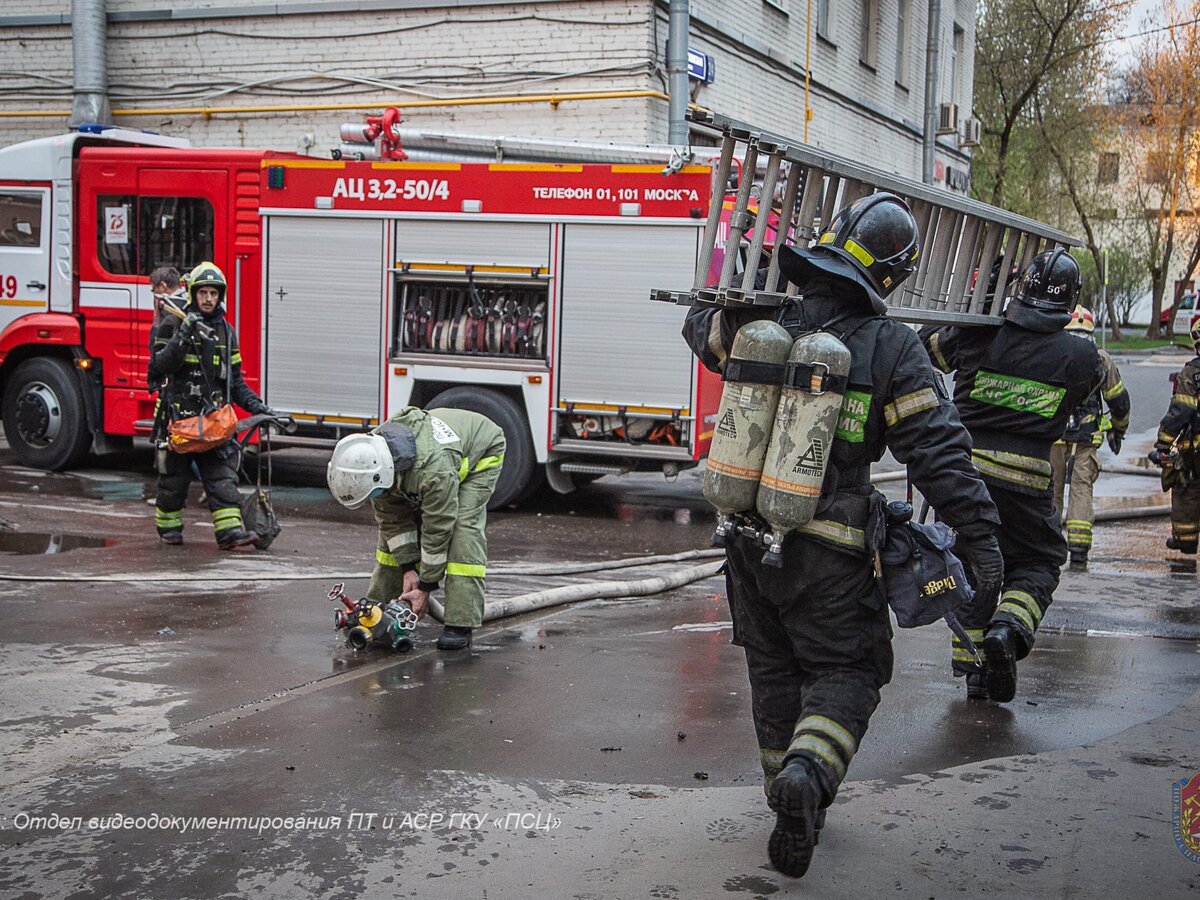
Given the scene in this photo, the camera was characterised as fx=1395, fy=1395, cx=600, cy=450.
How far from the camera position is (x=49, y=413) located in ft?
39.5

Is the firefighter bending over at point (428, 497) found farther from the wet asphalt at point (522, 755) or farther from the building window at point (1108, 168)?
the building window at point (1108, 168)

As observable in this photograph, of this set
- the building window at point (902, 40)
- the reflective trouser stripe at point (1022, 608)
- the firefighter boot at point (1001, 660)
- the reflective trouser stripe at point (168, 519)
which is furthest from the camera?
the building window at point (902, 40)

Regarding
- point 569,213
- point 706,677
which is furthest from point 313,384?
point 706,677

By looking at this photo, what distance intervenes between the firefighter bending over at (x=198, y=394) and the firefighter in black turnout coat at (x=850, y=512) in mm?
5415

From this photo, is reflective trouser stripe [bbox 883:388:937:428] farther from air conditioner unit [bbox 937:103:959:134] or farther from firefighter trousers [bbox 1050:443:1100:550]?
air conditioner unit [bbox 937:103:959:134]

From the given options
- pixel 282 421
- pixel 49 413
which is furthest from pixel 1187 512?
pixel 49 413

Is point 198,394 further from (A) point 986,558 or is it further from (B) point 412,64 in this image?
(B) point 412,64

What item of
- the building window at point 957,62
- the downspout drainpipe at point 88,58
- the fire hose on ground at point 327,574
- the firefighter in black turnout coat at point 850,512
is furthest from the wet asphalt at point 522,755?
the building window at point 957,62

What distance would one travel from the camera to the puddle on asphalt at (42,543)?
8531mm

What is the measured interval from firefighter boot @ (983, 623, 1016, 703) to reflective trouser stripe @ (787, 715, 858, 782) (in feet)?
5.65

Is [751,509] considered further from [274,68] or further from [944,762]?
[274,68]

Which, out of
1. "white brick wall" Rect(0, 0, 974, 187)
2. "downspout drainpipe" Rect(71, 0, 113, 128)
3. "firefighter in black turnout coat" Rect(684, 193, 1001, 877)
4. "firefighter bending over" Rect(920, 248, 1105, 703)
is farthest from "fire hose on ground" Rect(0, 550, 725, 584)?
"downspout drainpipe" Rect(71, 0, 113, 128)

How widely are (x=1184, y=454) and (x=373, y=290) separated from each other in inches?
243

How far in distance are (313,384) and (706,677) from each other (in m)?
6.45
